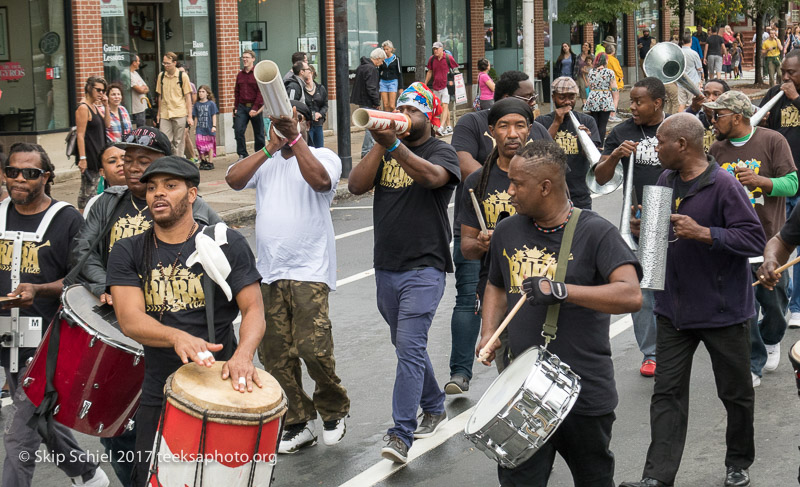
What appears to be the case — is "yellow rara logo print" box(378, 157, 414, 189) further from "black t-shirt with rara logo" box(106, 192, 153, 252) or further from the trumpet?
the trumpet

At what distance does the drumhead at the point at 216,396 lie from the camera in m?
4.19

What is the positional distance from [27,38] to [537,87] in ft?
47.1

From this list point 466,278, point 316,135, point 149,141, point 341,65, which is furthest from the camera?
point 316,135

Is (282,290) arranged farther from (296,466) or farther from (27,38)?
(27,38)

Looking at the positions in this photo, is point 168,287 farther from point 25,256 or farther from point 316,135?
point 316,135

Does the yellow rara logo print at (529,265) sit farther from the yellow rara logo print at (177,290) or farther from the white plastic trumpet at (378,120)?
the yellow rara logo print at (177,290)

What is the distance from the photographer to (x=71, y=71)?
18.2 meters

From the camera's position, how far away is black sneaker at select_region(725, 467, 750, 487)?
5.76 metres

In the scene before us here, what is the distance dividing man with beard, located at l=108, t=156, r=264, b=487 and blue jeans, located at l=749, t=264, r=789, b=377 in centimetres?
377

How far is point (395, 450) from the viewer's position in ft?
20.0

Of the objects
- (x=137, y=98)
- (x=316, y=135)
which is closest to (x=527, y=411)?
(x=316, y=135)

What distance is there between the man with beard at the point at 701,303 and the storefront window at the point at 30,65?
14088 millimetres

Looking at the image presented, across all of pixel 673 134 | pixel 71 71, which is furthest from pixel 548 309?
pixel 71 71

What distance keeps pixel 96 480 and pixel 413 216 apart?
2.26 metres
